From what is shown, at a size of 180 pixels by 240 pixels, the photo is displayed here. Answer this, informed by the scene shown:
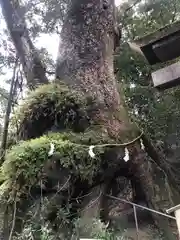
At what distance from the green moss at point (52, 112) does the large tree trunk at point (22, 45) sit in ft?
2.17

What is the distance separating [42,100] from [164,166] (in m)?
1.33

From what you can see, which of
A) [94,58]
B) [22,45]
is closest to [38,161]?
[94,58]

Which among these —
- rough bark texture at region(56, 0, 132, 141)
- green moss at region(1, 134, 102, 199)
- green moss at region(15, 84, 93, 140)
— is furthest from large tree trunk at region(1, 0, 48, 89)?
green moss at region(1, 134, 102, 199)

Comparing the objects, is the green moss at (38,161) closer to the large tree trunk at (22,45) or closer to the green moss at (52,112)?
the green moss at (52,112)

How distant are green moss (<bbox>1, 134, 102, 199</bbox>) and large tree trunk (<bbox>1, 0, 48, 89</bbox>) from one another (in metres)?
1.28

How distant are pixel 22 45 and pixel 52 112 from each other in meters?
1.22

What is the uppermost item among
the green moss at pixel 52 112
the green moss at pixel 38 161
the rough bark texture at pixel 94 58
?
the rough bark texture at pixel 94 58

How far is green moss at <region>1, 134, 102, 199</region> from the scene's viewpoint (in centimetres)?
219

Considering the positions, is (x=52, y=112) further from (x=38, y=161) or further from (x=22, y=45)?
(x=22, y=45)

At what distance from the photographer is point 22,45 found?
3592 mm

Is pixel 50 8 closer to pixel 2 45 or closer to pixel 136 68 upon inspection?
pixel 2 45

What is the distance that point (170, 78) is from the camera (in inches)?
88.7

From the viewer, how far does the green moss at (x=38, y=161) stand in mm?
2191

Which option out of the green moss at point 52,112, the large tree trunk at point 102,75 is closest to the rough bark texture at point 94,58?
the large tree trunk at point 102,75
